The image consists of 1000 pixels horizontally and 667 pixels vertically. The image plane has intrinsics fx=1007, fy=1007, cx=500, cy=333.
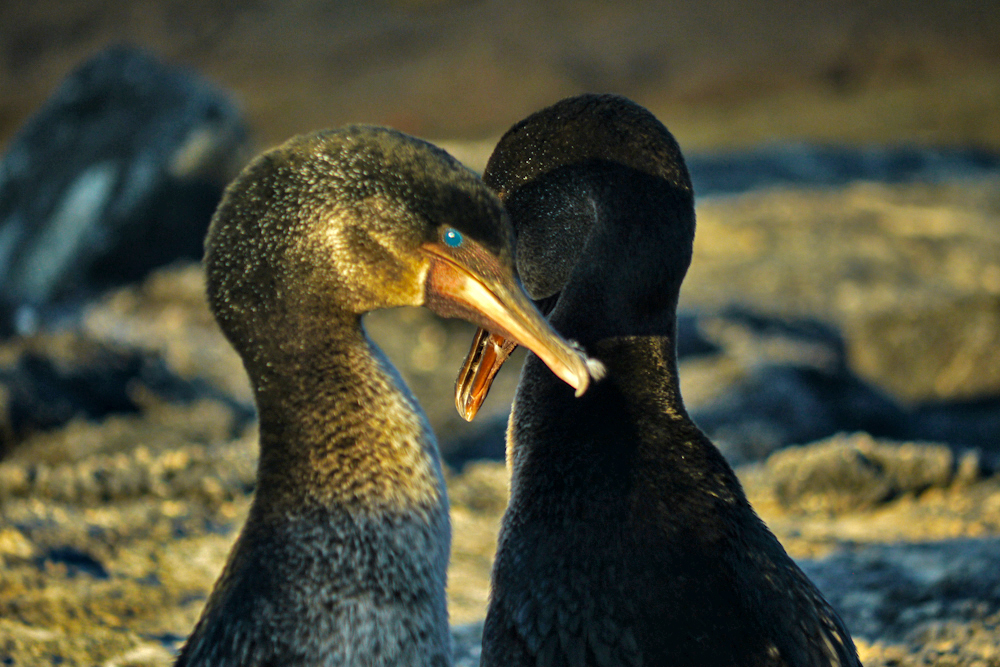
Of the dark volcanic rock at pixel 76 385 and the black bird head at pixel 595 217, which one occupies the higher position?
the dark volcanic rock at pixel 76 385

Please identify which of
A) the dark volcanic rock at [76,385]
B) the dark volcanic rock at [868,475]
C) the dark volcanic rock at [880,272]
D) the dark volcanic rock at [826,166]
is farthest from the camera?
the dark volcanic rock at [826,166]

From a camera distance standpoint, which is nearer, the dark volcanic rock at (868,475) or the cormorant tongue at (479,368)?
the cormorant tongue at (479,368)

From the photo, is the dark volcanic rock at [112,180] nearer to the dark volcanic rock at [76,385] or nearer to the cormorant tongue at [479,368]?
the dark volcanic rock at [76,385]

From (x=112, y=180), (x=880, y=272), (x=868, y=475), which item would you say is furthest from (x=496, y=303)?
(x=880, y=272)

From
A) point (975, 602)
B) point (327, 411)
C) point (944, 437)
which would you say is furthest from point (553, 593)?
point (944, 437)

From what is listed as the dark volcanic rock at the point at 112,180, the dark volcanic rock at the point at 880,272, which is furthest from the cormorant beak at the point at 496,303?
the dark volcanic rock at the point at 112,180

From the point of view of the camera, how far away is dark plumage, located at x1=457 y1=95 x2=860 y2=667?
239 centimetres

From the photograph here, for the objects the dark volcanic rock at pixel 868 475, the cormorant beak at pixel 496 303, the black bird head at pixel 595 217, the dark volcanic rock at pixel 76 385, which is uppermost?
the dark volcanic rock at pixel 76 385

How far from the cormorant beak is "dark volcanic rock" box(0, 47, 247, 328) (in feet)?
20.9

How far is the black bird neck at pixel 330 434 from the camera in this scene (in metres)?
2.62

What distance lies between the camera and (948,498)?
4918 millimetres

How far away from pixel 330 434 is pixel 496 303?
58 cm

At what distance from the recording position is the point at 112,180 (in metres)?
8.36

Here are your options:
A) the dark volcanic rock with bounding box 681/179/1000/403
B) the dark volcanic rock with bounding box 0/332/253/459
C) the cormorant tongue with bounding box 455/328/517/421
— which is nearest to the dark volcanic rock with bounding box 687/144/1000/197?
the dark volcanic rock with bounding box 681/179/1000/403
